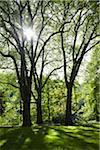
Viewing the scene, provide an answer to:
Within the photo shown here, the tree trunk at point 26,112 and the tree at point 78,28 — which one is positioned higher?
the tree at point 78,28

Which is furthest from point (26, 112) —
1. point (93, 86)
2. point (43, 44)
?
point (93, 86)

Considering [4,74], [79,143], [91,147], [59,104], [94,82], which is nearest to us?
[91,147]

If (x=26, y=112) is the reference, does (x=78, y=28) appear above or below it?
above

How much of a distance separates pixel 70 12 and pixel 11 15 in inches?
236

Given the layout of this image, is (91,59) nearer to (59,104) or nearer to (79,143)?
(59,104)

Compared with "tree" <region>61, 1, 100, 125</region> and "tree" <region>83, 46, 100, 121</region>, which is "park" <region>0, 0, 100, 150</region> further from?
"tree" <region>83, 46, 100, 121</region>

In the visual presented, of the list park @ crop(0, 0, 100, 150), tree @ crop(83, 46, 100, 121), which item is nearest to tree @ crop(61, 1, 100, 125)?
park @ crop(0, 0, 100, 150)

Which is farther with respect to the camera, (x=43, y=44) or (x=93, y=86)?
(x=93, y=86)

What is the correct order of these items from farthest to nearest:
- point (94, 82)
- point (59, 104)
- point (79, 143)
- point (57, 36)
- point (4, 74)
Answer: point (59, 104), point (94, 82), point (4, 74), point (57, 36), point (79, 143)

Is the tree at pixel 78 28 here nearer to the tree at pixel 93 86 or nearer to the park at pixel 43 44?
the park at pixel 43 44

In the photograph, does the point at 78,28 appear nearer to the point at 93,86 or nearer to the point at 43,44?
the point at 43,44

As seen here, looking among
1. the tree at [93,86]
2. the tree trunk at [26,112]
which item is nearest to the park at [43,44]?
the tree trunk at [26,112]

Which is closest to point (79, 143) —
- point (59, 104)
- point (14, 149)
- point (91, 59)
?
point (14, 149)

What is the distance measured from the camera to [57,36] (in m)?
32.5
